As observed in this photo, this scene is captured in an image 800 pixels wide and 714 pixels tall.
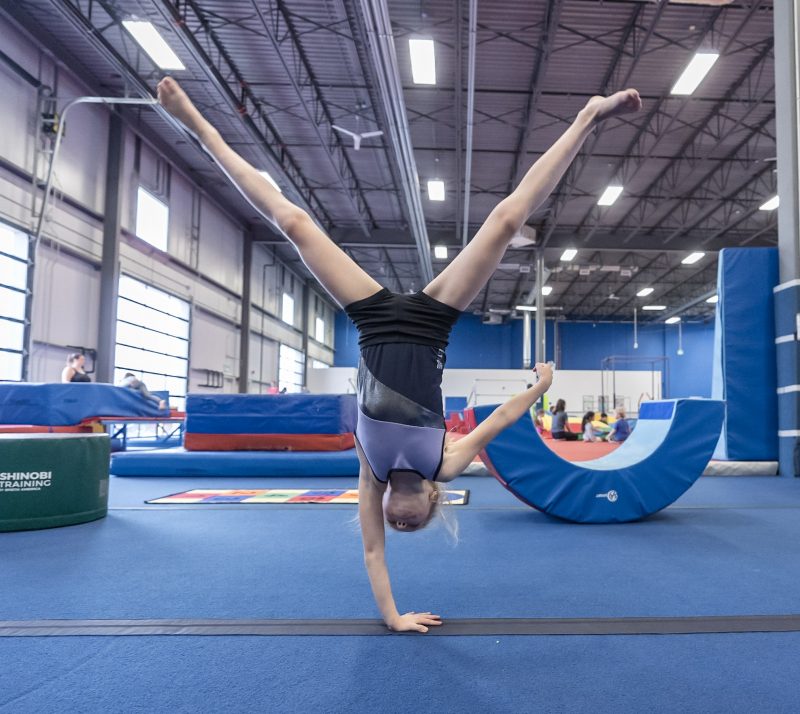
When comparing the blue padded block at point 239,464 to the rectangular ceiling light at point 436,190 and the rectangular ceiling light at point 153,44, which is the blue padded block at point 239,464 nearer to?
the rectangular ceiling light at point 153,44

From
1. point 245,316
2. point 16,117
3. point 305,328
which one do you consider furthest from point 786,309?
point 305,328

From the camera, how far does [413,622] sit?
6.19 ft

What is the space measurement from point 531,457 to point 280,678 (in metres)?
2.37

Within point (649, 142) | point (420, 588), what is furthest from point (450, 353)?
point (420, 588)

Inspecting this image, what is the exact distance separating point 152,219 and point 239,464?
7.47 metres

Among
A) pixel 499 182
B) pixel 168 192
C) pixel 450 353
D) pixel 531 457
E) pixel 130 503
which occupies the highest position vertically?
pixel 499 182

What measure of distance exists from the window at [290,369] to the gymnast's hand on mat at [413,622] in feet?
59.4

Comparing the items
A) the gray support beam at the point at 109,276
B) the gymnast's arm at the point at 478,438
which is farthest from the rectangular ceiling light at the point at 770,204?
the gymnast's arm at the point at 478,438

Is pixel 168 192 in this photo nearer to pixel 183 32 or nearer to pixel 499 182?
pixel 183 32

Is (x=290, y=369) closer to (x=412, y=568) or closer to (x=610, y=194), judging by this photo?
(x=610, y=194)

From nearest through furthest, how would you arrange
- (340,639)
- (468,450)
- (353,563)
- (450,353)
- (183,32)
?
1. (340,639)
2. (468,450)
3. (353,563)
4. (183,32)
5. (450,353)

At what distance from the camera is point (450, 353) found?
26031mm

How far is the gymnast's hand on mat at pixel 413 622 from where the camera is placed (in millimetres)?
1872

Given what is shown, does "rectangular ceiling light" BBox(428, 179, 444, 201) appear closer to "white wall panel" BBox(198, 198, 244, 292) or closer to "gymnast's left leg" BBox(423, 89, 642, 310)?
"white wall panel" BBox(198, 198, 244, 292)
